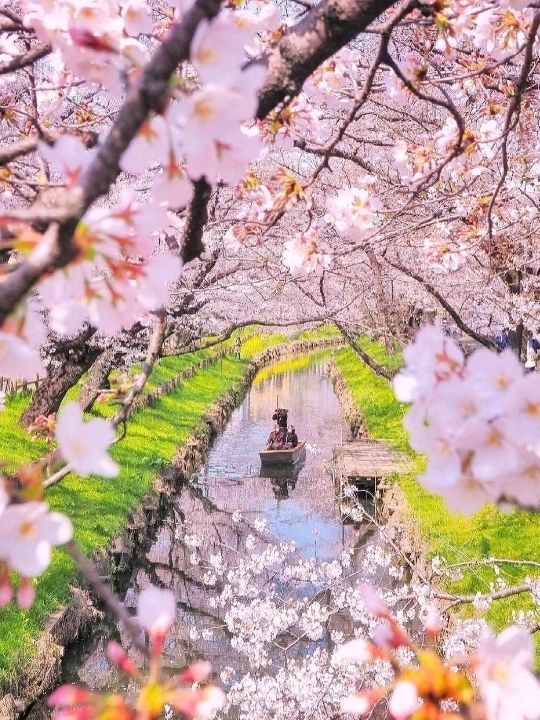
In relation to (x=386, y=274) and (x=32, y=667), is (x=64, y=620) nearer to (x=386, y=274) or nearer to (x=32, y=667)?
(x=32, y=667)

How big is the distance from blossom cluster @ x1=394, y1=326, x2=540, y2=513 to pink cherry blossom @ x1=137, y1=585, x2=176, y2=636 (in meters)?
0.40

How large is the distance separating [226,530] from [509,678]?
10.7 m

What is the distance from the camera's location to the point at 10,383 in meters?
11.9

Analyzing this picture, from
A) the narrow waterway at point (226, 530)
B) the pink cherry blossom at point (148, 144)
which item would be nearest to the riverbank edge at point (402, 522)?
the narrow waterway at point (226, 530)

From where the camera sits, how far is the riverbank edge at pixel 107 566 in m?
6.11

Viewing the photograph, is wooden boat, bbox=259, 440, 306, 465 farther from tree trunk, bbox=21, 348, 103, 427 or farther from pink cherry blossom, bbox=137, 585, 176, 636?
pink cherry blossom, bbox=137, 585, 176, 636

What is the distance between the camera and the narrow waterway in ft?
25.3

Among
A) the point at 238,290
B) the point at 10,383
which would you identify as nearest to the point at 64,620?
the point at 238,290

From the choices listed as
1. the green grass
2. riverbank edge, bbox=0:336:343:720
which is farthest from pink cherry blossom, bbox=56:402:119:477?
riverbank edge, bbox=0:336:343:720

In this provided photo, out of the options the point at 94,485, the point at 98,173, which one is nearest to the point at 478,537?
the point at 94,485

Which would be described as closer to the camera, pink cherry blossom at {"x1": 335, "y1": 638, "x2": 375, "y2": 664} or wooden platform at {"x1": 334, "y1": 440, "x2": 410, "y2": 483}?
pink cherry blossom at {"x1": 335, "y1": 638, "x2": 375, "y2": 664}

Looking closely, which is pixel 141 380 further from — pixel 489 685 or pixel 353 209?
pixel 353 209

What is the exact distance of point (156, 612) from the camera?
0.98 metres

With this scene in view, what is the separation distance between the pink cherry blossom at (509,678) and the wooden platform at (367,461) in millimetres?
10667
